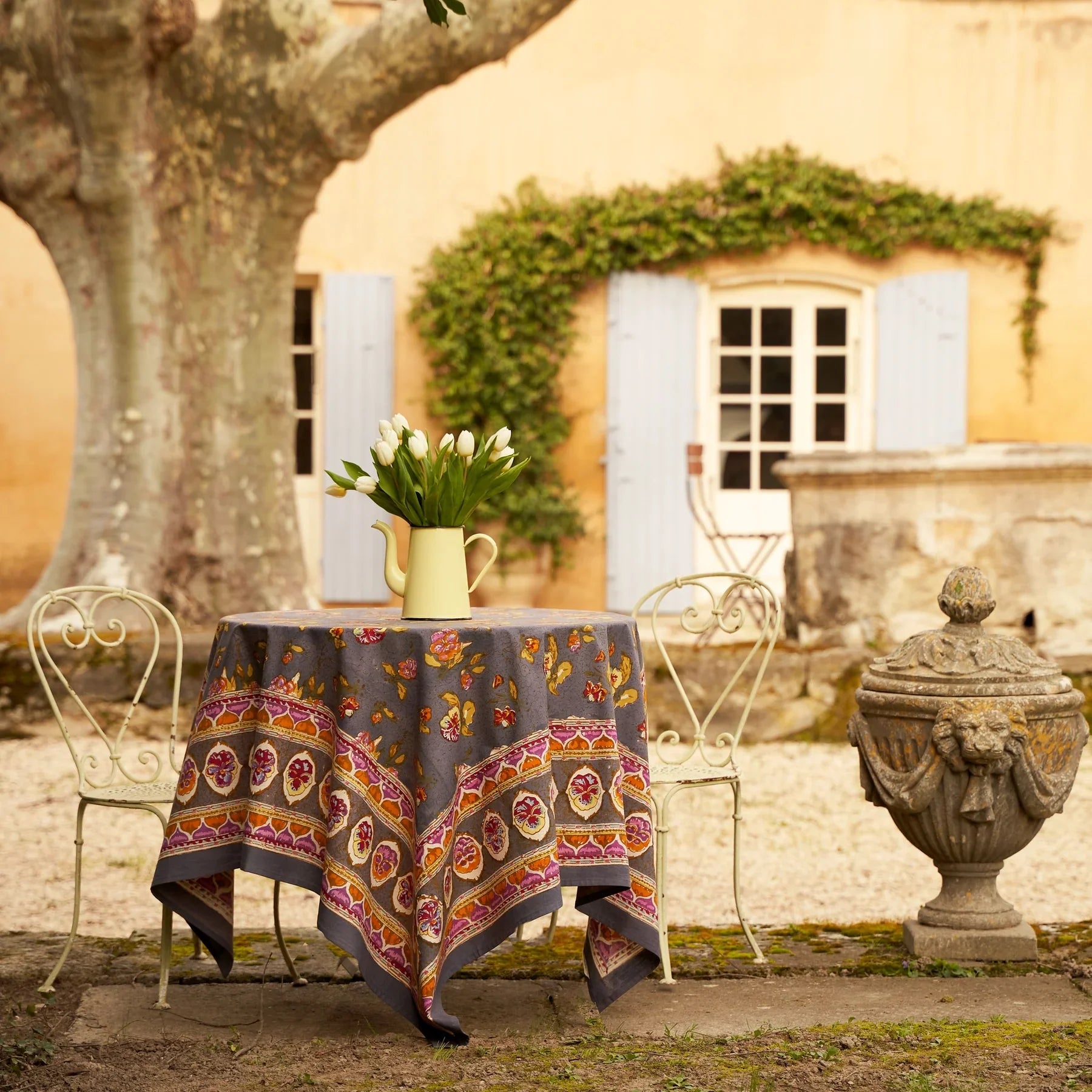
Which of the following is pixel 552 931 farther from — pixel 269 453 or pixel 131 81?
pixel 131 81

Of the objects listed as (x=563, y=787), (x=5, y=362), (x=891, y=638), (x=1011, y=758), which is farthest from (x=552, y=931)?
(x=5, y=362)

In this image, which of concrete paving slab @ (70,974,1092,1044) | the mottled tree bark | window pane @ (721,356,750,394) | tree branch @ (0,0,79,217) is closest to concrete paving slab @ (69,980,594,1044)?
concrete paving slab @ (70,974,1092,1044)

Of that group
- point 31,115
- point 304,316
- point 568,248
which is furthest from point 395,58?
point 304,316

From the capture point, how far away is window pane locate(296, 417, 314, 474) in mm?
10297

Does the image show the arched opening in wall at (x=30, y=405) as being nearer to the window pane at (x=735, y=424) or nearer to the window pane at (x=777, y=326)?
the window pane at (x=735, y=424)

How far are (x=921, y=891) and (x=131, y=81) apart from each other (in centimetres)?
463

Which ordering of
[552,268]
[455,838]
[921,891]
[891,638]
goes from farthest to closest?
1. [552,268]
2. [891,638]
3. [921,891]
4. [455,838]

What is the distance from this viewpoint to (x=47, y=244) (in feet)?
23.3

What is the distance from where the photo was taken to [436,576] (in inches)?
126

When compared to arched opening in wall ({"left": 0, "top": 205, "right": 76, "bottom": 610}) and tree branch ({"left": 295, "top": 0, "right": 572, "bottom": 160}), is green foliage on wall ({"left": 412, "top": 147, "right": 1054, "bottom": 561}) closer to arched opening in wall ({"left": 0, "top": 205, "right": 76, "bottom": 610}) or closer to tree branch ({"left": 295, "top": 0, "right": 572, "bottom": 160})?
arched opening in wall ({"left": 0, "top": 205, "right": 76, "bottom": 610})

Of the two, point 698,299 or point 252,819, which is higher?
point 698,299

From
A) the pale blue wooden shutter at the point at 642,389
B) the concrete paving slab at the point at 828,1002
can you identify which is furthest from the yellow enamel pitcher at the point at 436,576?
the pale blue wooden shutter at the point at 642,389

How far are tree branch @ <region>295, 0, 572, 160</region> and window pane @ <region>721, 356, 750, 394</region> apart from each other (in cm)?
376

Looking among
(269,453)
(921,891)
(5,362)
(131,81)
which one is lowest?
(921,891)
